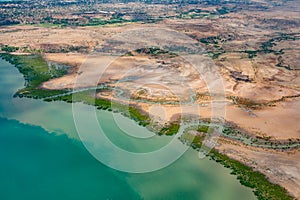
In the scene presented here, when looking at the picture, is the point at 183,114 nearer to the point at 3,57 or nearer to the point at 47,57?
the point at 47,57

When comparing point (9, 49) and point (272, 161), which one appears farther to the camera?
point (9, 49)

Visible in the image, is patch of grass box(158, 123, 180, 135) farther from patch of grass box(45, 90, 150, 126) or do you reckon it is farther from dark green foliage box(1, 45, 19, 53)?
dark green foliage box(1, 45, 19, 53)

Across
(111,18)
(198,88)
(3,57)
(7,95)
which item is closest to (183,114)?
(198,88)

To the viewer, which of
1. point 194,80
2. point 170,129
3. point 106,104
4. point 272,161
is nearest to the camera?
point 272,161

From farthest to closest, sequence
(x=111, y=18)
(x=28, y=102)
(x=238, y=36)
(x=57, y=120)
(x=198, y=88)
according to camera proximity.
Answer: (x=111, y=18) → (x=238, y=36) → (x=198, y=88) → (x=28, y=102) → (x=57, y=120)

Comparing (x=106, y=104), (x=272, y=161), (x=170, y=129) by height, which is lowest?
(x=272, y=161)

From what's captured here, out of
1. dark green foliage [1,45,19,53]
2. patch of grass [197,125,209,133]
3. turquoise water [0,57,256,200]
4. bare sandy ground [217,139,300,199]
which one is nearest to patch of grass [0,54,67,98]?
dark green foliage [1,45,19,53]

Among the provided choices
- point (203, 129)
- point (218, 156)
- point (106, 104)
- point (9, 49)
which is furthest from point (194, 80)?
point (9, 49)

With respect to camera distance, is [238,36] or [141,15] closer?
[238,36]

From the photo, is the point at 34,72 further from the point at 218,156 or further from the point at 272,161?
the point at 272,161
